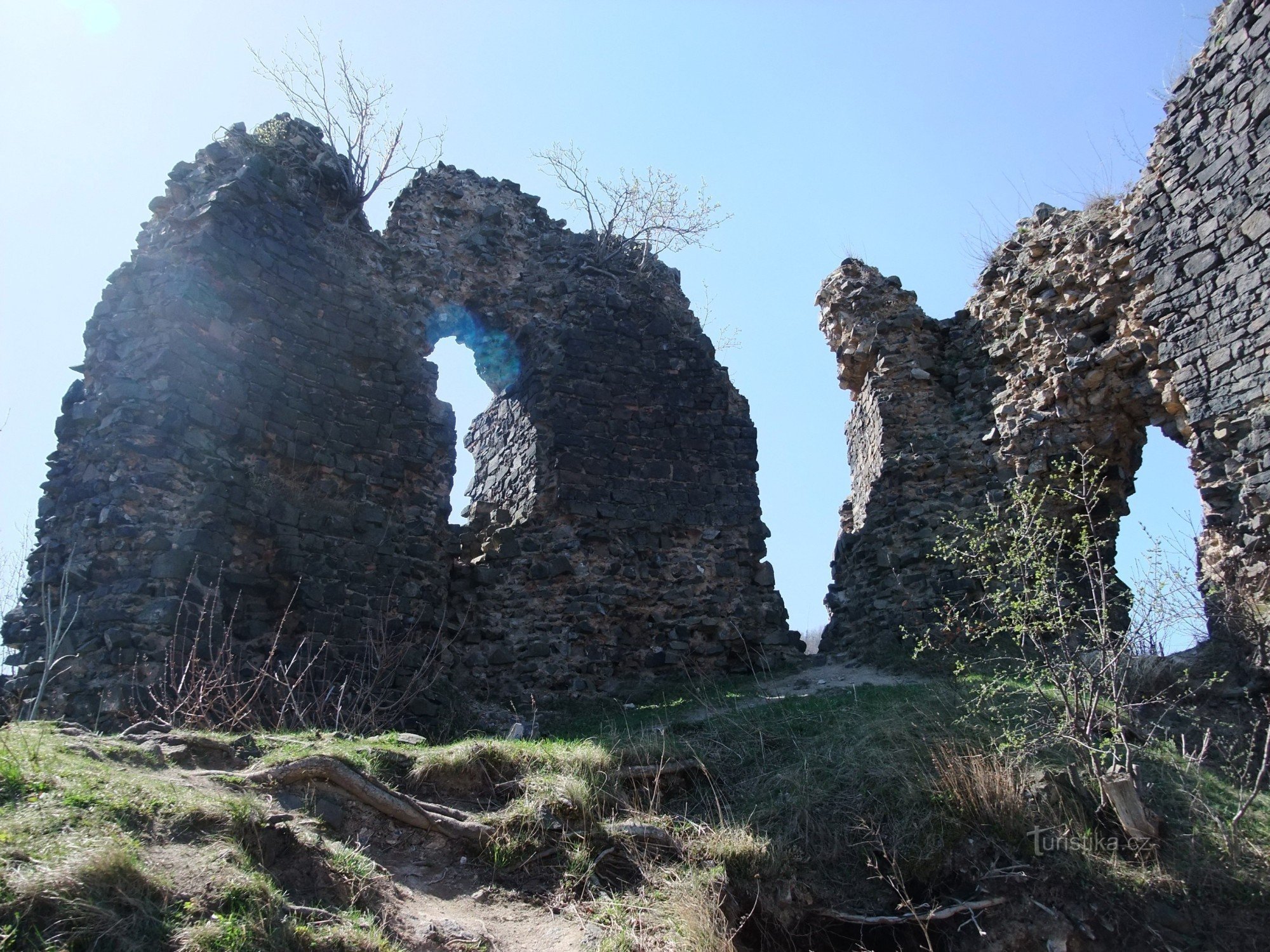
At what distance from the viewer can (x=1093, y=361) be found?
30.9 ft

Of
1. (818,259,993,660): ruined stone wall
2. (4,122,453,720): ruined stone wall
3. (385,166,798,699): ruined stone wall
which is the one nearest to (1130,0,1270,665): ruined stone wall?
(818,259,993,660): ruined stone wall

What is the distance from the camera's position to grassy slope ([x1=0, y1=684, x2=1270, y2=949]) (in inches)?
147

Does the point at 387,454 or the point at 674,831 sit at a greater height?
the point at 387,454

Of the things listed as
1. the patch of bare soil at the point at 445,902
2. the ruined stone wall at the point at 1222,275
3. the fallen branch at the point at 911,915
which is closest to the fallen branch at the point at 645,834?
the patch of bare soil at the point at 445,902

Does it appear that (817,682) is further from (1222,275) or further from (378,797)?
(378,797)

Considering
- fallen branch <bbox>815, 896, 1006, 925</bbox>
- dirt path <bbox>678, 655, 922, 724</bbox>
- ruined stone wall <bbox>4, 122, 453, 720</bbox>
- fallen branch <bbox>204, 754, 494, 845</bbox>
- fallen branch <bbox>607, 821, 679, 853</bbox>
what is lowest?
fallen branch <bbox>815, 896, 1006, 925</bbox>

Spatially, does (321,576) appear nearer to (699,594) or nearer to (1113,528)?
(699,594)

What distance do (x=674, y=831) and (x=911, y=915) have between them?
4.63ft

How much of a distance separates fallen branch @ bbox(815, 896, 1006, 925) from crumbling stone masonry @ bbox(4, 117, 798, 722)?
4.46 meters

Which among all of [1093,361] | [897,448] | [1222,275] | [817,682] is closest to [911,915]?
[817,682]

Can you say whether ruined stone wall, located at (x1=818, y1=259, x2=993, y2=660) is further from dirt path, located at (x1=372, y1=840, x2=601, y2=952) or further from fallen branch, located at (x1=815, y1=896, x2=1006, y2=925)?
dirt path, located at (x1=372, y1=840, x2=601, y2=952)

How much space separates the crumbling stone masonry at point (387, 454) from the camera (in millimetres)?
7699

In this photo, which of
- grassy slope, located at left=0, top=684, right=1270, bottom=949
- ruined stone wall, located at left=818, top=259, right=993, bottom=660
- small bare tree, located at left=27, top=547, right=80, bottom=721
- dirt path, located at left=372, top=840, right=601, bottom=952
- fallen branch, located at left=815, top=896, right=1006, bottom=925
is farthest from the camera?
ruined stone wall, located at left=818, top=259, right=993, bottom=660

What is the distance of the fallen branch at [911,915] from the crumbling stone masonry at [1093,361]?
3507 millimetres
